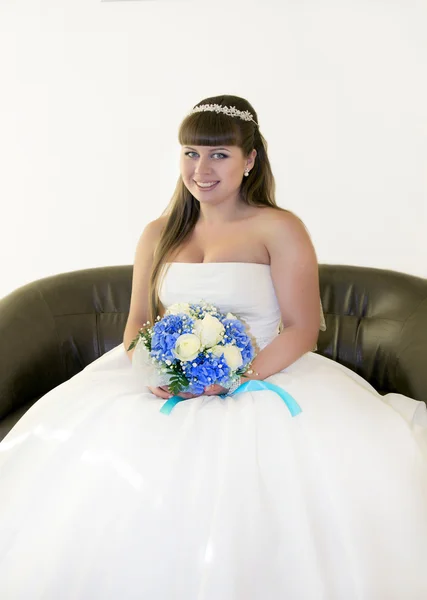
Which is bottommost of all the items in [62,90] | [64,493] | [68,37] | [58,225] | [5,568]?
[5,568]

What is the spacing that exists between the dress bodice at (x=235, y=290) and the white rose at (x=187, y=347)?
18.9 inches

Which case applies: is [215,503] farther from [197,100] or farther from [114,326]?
[197,100]

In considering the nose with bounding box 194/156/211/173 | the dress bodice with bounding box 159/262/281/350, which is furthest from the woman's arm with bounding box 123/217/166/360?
the nose with bounding box 194/156/211/173

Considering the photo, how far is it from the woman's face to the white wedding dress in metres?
0.81

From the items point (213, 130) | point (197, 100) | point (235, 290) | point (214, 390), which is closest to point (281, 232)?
point (235, 290)

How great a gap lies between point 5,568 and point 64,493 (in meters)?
0.24

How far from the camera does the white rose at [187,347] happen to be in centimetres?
191

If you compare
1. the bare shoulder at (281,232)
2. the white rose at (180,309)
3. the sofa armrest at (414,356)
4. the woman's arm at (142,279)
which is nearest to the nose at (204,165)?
the bare shoulder at (281,232)

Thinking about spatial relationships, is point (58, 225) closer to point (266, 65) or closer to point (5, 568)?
point (266, 65)

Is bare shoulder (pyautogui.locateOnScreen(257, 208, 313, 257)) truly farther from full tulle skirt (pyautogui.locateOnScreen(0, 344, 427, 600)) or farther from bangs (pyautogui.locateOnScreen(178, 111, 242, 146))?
full tulle skirt (pyautogui.locateOnScreen(0, 344, 427, 600))

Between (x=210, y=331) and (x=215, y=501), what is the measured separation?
494 mm

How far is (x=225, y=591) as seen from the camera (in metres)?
1.62

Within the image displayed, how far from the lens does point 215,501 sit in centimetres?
175

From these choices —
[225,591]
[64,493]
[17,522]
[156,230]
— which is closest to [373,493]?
[225,591]
